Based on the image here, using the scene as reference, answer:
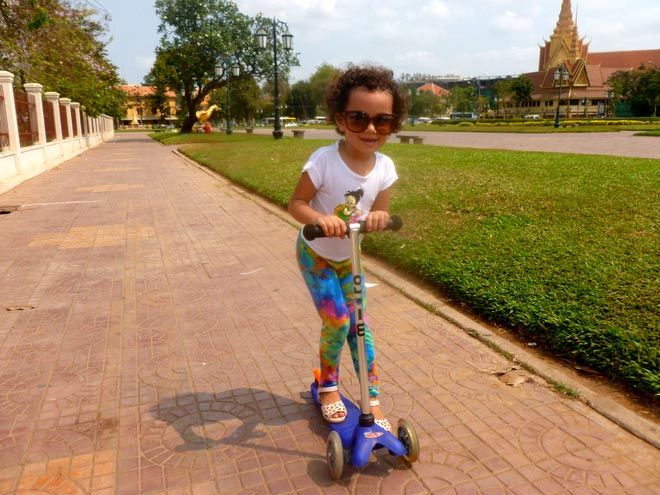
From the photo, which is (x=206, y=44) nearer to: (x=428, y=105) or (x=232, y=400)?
(x=232, y=400)

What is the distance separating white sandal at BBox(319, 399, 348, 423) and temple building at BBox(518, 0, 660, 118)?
251ft

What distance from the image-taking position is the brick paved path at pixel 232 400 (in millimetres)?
2383

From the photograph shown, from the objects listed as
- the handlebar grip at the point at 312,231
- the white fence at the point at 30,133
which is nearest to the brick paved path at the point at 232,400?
the handlebar grip at the point at 312,231

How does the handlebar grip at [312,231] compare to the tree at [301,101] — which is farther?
the tree at [301,101]

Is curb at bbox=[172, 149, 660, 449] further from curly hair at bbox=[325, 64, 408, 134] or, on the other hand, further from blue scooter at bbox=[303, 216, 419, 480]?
curly hair at bbox=[325, 64, 408, 134]

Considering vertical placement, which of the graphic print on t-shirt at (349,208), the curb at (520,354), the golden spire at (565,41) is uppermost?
the golden spire at (565,41)

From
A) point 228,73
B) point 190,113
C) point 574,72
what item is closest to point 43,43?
point 228,73

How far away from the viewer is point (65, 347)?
3.76 metres

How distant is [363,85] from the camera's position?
2.42 meters

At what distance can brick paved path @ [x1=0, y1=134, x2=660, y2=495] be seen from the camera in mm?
2383

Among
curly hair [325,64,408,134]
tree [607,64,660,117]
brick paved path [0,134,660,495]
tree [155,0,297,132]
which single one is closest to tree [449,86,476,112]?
tree [607,64,660,117]

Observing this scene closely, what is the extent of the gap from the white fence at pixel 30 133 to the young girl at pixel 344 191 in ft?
38.4

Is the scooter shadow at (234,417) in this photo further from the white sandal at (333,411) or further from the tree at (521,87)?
the tree at (521,87)

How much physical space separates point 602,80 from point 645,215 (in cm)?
8859
